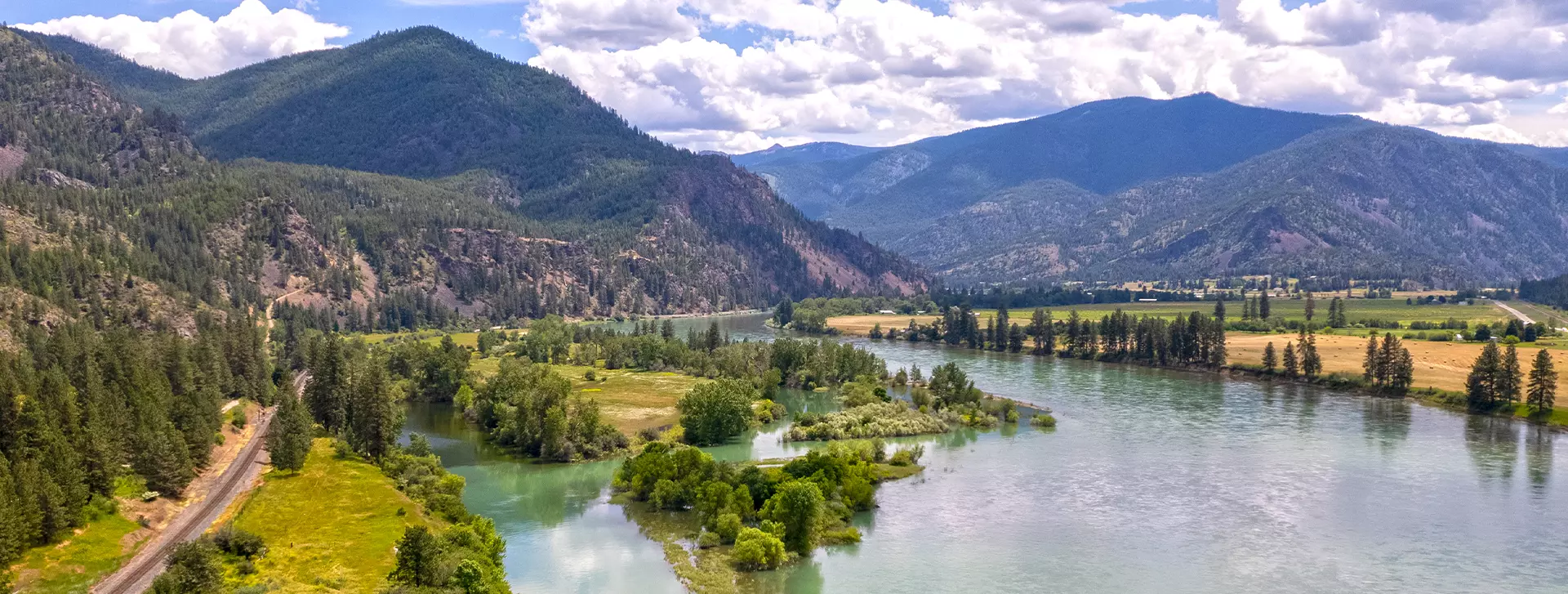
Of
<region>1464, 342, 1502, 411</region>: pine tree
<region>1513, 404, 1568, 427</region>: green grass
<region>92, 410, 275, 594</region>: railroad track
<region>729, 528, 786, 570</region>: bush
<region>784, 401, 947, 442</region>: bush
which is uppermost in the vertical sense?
<region>1464, 342, 1502, 411</region>: pine tree

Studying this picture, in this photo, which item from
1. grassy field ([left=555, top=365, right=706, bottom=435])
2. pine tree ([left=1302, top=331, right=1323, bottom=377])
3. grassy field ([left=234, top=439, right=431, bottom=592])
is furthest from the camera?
pine tree ([left=1302, top=331, right=1323, bottom=377])

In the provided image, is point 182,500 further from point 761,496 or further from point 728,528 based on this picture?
point 761,496

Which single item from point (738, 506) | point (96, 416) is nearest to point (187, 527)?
point (96, 416)

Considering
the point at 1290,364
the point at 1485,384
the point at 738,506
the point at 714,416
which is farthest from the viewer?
the point at 1290,364

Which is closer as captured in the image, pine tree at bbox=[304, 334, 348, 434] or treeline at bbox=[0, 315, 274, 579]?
treeline at bbox=[0, 315, 274, 579]

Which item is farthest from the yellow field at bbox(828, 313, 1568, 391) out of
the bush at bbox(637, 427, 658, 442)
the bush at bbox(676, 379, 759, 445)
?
the bush at bbox(637, 427, 658, 442)

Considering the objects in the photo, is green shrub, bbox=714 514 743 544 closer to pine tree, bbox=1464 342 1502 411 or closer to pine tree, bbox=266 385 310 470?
pine tree, bbox=266 385 310 470

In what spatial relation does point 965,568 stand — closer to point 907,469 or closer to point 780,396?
point 907,469
